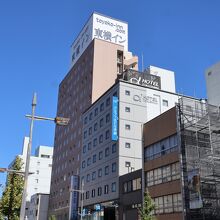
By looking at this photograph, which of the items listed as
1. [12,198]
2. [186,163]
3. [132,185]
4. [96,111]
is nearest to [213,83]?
[96,111]

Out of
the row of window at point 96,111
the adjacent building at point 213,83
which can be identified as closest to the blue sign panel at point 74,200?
the row of window at point 96,111

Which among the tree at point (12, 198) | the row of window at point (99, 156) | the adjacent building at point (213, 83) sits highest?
the adjacent building at point (213, 83)

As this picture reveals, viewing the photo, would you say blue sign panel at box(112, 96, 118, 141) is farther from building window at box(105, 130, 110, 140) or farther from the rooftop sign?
the rooftop sign

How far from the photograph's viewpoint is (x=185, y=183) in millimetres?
42188

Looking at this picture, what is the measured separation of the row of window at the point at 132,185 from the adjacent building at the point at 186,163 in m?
2.31

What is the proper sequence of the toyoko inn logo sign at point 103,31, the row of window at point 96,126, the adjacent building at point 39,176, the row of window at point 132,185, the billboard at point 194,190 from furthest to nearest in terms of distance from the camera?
the adjacent building at point 39,176, the toyoko inn logo sign at point 103,31, the row of window at point 96,126, the row of window at point 132,185, the billboard at point 194,190

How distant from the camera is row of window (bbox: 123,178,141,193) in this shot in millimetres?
52162

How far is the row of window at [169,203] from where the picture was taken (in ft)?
139

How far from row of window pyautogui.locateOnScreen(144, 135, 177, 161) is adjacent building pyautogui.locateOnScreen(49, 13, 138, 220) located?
3400 cm

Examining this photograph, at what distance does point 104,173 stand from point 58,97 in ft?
198

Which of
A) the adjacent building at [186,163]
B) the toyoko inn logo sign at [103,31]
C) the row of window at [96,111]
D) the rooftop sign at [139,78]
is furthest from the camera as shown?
the toyoko inn logo sign at [103,31]

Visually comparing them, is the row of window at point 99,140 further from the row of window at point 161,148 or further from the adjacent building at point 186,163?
the adjacent building at point 186,163

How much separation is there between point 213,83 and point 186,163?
4513 centimetres

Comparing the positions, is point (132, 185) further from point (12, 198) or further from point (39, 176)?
point (39, 176)
